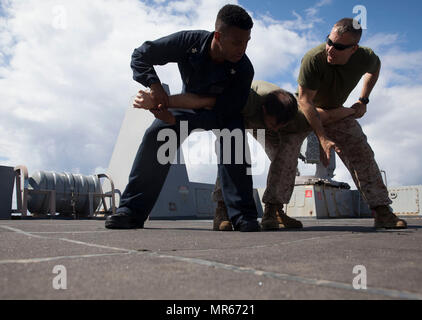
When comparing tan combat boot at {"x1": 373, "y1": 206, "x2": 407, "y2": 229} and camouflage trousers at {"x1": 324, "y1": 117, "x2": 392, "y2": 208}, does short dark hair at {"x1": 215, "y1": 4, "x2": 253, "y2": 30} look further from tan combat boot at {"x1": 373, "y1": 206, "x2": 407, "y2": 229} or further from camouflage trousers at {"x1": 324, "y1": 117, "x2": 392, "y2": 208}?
tan combat boot at {"x1": 373, "y1": 206, "x2": 407, "y2": 229}

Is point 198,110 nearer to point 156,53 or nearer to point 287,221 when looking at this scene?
point 156,53

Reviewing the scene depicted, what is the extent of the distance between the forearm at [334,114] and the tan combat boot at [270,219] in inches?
27.8

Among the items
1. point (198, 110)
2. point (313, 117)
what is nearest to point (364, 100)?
point (313, 117)

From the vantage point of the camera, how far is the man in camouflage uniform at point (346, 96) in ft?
7.77

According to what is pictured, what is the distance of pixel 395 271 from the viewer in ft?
2.60

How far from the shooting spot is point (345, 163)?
2.72 m

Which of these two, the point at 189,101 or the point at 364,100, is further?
the point at 364,100

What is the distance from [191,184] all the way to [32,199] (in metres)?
3.74

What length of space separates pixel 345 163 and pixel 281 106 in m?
0.72

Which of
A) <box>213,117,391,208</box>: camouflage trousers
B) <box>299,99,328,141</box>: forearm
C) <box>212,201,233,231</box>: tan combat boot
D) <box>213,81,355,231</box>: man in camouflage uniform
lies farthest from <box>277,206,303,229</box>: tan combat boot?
<box>299,99,328,141</box>: forearm

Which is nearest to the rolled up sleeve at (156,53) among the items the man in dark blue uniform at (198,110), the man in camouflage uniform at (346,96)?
the man in dark blue uniform at (198,110)

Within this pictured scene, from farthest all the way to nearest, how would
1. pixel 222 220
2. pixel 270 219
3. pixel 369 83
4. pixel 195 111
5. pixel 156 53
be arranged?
pixel 369 83 → pixel 270 219 → pixel 222 220 → pixel 195 111 → pixel 156 53

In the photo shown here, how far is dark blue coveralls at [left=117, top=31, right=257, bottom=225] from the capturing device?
2.20 metres
